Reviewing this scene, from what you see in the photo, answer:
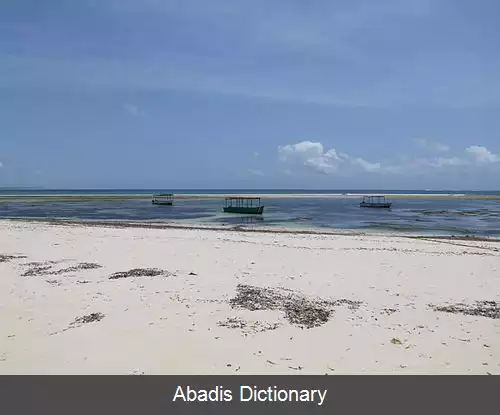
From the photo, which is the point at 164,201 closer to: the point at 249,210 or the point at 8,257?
the point at 249,210

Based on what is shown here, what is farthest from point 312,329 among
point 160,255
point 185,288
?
point 160,255

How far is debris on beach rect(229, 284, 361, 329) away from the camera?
8.16 m

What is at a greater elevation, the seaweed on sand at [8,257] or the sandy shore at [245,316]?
the seaweed on sand at [8,257]

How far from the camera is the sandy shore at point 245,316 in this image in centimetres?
613

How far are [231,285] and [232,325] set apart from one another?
3.28 meters

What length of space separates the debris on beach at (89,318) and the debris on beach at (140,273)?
11.4 feet

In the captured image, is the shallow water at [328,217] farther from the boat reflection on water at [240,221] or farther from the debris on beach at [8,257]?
the debris on beach at [8,257]

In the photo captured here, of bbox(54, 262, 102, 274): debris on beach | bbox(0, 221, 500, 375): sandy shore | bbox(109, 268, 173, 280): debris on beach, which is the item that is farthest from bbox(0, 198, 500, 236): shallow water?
bbox(109, 268, 173, 280): debris on beach

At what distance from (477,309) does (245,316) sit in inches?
231

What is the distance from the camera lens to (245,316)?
826cm
